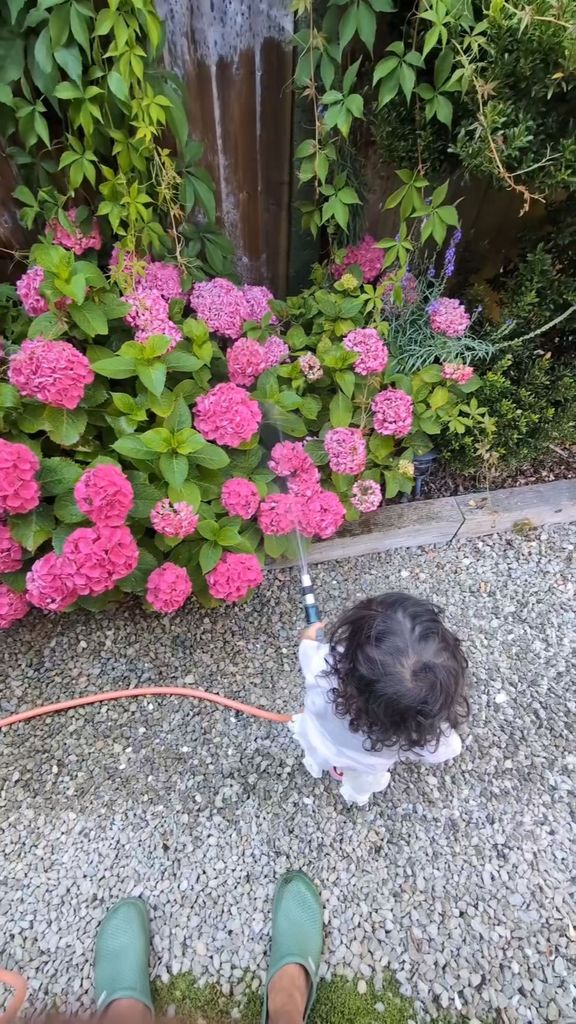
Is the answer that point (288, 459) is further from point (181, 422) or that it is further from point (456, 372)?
point (456, 372)

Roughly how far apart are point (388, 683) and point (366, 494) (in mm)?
976

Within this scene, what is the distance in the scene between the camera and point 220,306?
1828 millimetres

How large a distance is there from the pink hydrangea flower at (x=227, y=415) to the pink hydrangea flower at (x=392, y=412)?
0.49 metres

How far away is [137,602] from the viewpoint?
6.88ft

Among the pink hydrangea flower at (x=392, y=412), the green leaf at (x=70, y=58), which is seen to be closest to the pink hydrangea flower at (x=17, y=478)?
the green leaf at (x=70, y=58)

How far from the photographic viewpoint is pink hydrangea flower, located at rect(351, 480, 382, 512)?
1.96 m

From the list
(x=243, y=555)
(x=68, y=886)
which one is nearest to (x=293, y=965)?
(x=68, y=886)

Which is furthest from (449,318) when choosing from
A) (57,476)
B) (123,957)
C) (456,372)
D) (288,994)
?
(123,957)

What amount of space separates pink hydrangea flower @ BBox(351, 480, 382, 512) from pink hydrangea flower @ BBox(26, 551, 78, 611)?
3.30 feet

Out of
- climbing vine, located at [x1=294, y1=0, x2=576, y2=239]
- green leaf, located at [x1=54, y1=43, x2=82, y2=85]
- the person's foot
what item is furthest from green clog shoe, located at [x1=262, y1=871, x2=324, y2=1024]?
green leaf, located at [x1=54, y1=43, x2=82, y2=85]

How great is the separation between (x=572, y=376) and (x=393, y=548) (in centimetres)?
99

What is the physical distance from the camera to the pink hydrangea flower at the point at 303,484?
1.77 meters

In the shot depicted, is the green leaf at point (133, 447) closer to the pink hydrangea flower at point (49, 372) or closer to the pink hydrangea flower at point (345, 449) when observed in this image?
the pink hydrangea flower at point (49, 372)

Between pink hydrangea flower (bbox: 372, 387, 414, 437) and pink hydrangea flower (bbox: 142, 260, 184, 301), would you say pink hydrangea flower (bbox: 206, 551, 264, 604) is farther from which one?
pink hydrangea flower (bbox: 142, 260, 184, 301)
